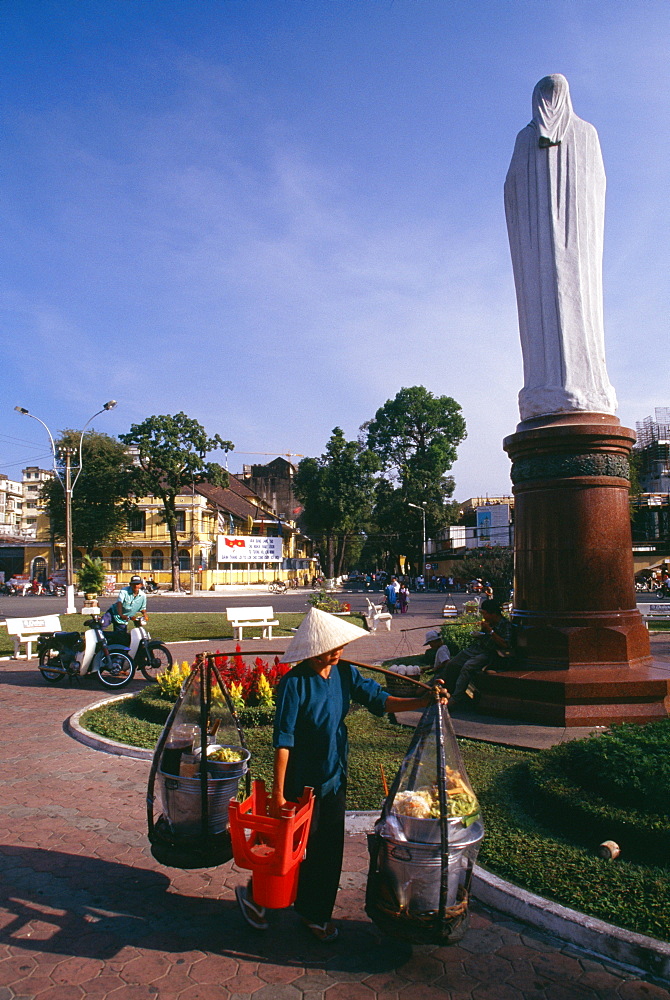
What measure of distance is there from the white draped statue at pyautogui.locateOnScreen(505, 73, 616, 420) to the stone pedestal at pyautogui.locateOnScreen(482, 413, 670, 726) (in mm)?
561

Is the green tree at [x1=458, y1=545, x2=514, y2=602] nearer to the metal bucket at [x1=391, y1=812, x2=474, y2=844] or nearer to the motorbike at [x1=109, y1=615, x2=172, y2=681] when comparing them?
the motorbike at [x1=109, y1=615, x2=172, y2=681]

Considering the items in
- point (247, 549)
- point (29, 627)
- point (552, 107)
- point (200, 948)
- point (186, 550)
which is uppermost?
point (552, 107)

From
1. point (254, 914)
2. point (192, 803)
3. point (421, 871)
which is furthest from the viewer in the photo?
point (192, 803)

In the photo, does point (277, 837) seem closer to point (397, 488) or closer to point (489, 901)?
point (489, 901)

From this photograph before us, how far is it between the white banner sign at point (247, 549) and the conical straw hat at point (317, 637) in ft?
142

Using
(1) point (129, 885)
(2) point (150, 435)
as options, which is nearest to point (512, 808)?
(1) point (129, 885)

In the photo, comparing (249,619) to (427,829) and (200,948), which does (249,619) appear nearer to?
(200,948)

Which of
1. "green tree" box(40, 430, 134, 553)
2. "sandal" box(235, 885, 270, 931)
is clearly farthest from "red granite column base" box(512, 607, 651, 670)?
"green tree" box(40, 430, 134, 553)

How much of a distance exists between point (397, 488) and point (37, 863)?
5410 cm

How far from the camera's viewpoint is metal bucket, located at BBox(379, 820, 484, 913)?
10.0ft

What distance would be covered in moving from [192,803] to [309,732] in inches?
33.6

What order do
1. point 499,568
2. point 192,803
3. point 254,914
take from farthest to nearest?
point 499,568
point 192,803
point 254,914

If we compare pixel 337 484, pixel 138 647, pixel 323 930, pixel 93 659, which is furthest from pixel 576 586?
pixel 337 484

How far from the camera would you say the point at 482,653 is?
768 cm
